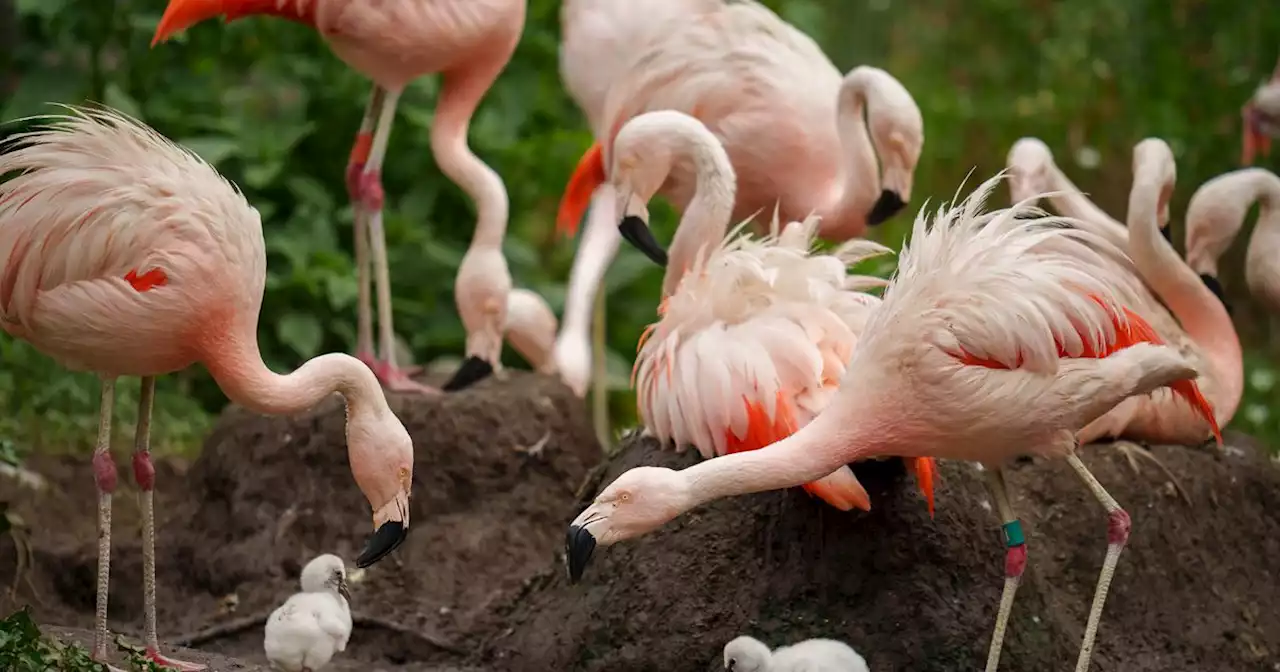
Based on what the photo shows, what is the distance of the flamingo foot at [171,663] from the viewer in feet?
13.5

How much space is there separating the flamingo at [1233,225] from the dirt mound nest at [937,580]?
2.20 feet

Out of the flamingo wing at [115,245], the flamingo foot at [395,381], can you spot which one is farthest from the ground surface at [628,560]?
the flamingo wing at [115,245]

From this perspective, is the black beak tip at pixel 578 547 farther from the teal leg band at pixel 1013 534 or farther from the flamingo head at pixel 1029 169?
the flamingo head at pixel 1029 169

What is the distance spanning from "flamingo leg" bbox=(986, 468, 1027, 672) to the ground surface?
0.23 m

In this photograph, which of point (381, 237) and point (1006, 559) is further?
point (381, 237)

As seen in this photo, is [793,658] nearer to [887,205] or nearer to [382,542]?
[382,542]

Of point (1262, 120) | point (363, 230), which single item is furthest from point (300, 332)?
point (1262, 120)

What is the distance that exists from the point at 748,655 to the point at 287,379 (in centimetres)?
129

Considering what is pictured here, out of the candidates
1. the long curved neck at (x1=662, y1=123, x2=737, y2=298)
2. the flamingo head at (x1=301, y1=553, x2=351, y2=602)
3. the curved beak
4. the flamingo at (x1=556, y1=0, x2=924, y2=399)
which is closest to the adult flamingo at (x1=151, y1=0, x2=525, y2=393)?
the flamingo at (x1=556, y1=0, x2=924, y2=399)

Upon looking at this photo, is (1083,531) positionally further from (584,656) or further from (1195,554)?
(584,656)

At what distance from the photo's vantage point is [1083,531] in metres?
4.93

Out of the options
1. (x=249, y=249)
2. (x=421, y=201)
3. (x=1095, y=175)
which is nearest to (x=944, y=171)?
(x=1095, y=175)

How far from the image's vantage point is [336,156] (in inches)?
301

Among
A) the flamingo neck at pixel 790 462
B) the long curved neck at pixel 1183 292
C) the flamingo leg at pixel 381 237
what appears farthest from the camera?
the flamingo leg at pixel 381 237
